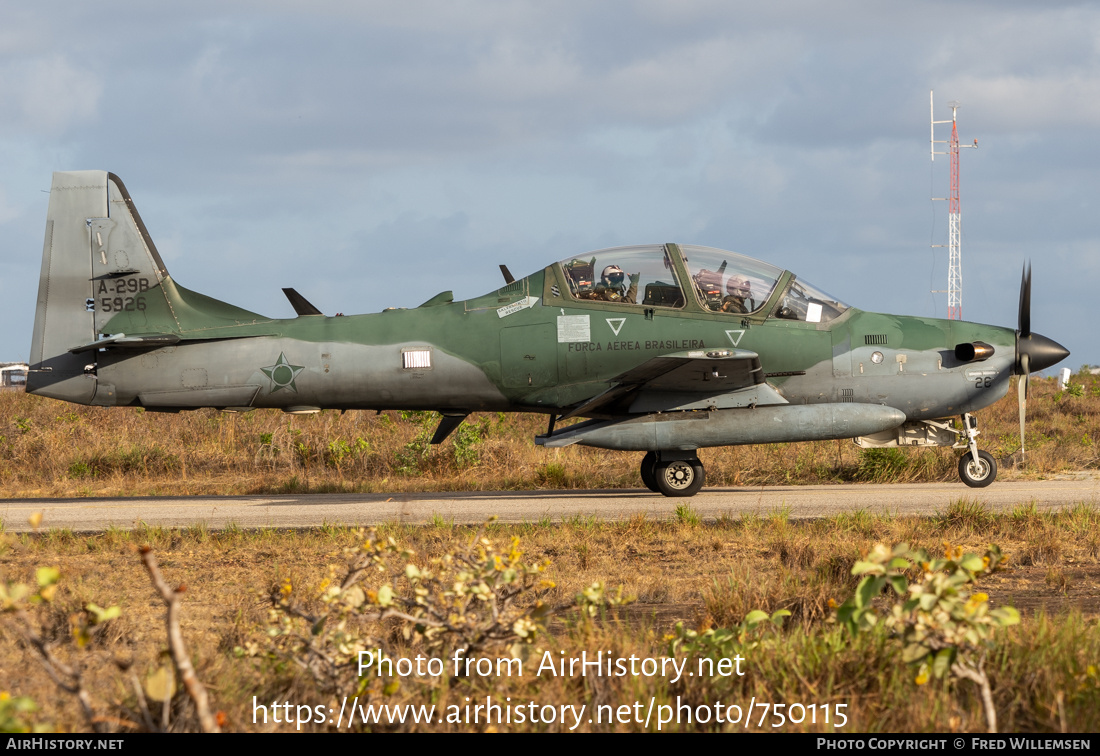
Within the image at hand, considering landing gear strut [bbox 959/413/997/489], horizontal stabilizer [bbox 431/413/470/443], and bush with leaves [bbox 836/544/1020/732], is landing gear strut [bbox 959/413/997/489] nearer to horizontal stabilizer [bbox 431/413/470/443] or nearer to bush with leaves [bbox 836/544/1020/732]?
horizontal stabilizer [bbox 431/413/470/443]

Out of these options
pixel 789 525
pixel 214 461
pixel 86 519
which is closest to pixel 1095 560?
Result: pixel 789 525

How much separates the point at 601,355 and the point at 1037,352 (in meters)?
5.87

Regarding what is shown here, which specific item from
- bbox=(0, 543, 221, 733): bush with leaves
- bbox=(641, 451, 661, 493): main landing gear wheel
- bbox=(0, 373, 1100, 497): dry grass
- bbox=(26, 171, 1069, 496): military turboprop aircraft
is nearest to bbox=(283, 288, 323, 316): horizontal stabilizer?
bbox=(26, 171, 1069, 496): military turboprop aircraft

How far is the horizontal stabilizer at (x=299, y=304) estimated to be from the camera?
42.0 ft

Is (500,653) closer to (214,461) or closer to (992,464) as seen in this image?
(992,464)

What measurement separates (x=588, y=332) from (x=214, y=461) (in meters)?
8.84

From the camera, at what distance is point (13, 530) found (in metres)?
10.7

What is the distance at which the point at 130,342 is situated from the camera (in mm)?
12133

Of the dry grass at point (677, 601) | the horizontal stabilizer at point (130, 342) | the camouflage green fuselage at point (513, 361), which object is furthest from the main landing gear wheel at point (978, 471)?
the horizontal stabilizer at point (130, 342)

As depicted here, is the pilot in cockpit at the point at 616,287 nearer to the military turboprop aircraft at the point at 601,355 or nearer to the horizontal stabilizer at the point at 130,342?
the military turboprop aircraft at the point at 601,355

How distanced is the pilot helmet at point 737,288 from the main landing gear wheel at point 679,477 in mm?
2316

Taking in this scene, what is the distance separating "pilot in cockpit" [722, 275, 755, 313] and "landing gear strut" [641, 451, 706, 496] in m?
2.08

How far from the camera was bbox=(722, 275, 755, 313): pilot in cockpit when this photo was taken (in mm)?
12133

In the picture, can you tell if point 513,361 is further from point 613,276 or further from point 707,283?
point 707,283
